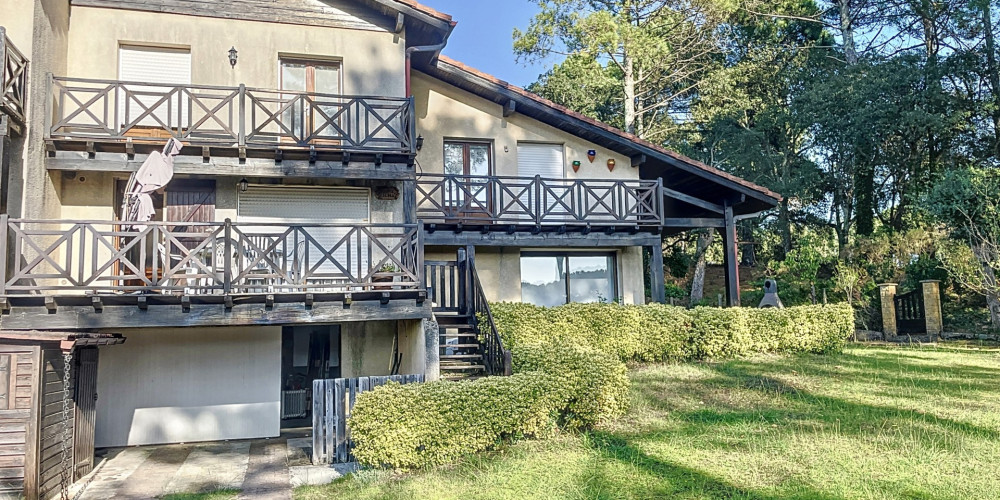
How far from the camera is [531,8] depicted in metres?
23.3

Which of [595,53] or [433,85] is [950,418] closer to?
[433,85]

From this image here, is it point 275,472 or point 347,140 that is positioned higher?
point 347,140

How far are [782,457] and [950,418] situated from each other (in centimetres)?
301

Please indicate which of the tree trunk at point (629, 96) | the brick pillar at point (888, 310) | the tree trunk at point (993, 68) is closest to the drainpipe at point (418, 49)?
the tree trunk at point (629, 96)

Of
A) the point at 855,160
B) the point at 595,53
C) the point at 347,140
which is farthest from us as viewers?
the point at 855,160

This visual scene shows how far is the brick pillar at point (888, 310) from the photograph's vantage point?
18.8m

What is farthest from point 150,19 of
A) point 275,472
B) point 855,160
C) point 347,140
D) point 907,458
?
point 855,160

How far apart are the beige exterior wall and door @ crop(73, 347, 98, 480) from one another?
5056 millimetres

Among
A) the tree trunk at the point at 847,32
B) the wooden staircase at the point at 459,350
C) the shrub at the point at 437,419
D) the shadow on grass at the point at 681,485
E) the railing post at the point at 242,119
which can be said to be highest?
Answer: the tree trunk at the point at 847,32

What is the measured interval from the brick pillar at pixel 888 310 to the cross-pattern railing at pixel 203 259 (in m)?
15.0

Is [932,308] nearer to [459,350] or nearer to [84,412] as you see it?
[459,350]

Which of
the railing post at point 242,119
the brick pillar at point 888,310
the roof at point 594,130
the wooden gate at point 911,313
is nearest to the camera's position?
the railing post at point 242,119

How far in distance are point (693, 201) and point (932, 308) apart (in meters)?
8.15

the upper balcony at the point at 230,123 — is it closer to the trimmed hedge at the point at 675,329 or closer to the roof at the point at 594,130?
the roof at the point at 594,130
